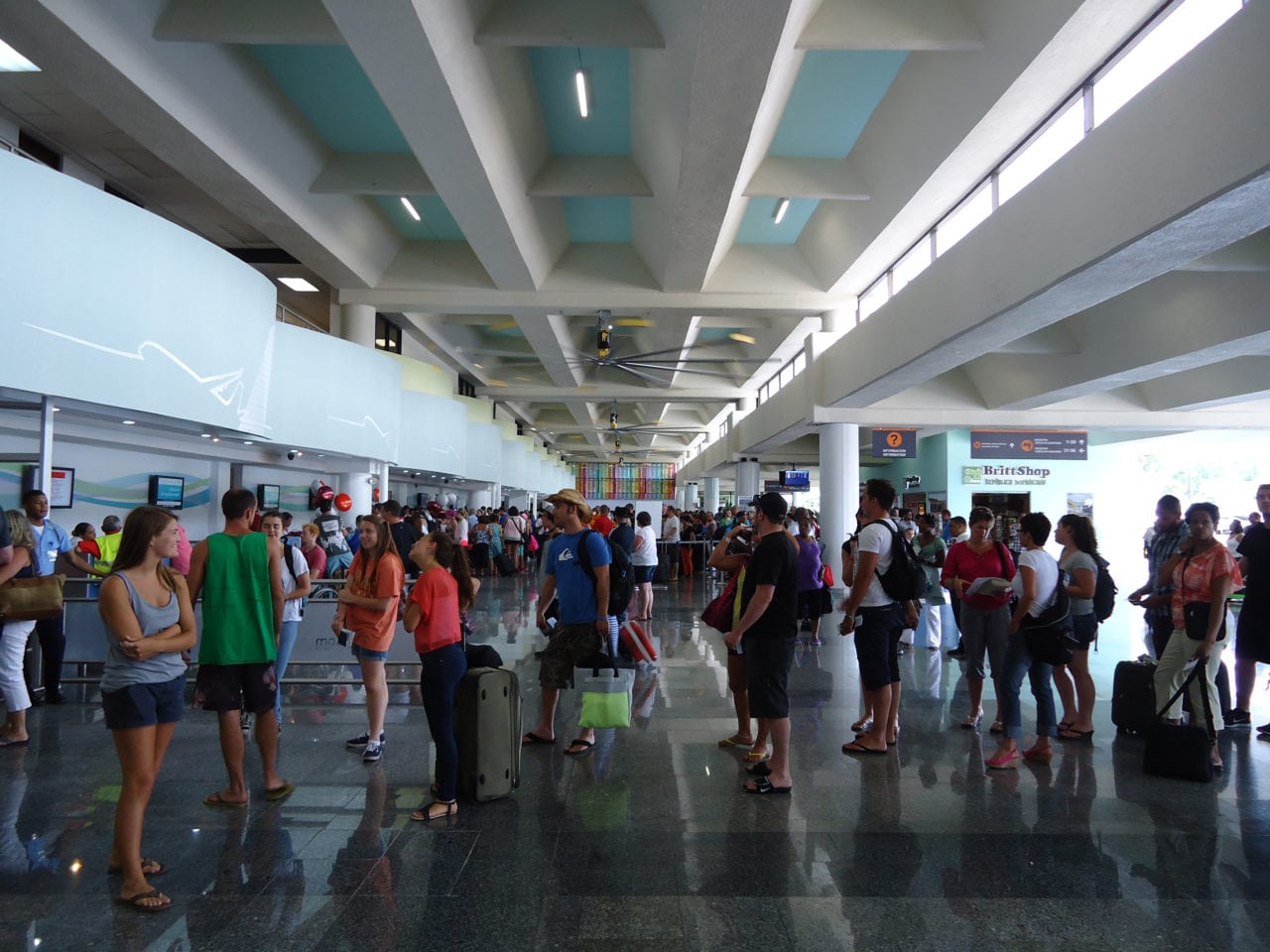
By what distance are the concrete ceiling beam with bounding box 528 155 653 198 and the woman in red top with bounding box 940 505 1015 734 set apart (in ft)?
24.4

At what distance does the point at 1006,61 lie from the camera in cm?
772

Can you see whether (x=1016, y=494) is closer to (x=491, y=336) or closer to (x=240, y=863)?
(x=491, y=336)

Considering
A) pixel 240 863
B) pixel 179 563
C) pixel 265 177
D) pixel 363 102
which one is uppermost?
pixel 363 102

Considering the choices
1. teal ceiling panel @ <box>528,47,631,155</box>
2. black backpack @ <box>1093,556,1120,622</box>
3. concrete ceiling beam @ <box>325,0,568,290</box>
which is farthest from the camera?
teal ceiling panel @ <box>528,47,631,155</box>

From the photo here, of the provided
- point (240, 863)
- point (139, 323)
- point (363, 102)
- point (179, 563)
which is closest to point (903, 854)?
point (240, 863)

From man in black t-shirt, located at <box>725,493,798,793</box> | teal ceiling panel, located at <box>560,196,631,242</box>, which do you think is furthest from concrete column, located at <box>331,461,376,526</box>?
man in black t-shirt, located at <box>725,493,798,793</box>

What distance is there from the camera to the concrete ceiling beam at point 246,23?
7.55m

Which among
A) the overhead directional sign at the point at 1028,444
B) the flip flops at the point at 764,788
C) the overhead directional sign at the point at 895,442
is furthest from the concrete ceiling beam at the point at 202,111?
the overhead directional sign at the point at 1028,444

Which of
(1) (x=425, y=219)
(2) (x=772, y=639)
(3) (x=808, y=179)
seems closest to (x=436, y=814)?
(2) (x=772, y=639)

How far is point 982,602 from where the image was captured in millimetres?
5520

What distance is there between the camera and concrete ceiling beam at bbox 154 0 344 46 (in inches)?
297

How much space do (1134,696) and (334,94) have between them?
1038 centimetres

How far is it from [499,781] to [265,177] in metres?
9.05

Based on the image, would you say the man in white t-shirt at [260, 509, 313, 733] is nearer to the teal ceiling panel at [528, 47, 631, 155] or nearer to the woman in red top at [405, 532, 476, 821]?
the woman in red top at [405, 532, 476, 821]
